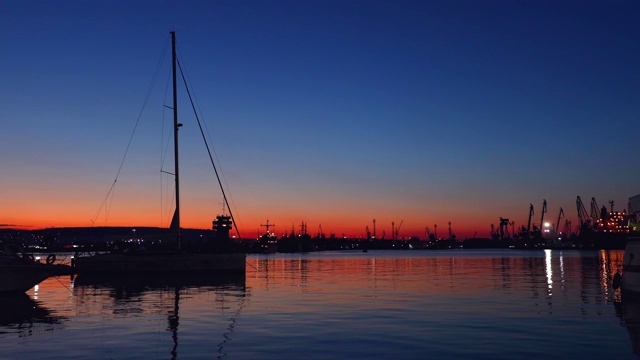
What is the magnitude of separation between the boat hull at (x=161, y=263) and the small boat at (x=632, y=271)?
3856cm

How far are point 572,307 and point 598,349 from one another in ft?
46.9

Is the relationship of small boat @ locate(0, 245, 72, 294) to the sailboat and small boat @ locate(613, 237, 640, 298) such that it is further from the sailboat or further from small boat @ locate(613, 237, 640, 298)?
small boat @ locate(613, 237, 640, 298)

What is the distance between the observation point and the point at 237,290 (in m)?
48.6

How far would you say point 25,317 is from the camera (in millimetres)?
31250

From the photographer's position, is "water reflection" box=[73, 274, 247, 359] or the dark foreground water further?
"water reflection" box=[73, 274, 247, 359]

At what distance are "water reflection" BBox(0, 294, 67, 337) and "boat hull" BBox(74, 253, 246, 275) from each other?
866 inches

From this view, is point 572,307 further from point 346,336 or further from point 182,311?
point 182,311

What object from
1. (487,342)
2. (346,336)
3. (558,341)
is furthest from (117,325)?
(558,341)

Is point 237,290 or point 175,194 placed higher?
point 175,194

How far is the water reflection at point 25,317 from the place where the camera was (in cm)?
2705

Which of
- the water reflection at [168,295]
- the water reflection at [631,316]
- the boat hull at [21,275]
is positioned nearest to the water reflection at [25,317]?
the boat hull at [21,275]

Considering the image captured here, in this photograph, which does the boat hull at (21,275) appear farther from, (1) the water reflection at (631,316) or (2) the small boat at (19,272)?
(1) the water reflection at (631,316)

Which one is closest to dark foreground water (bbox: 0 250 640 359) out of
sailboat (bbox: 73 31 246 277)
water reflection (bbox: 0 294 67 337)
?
water reflection (bbox: 0 294 67 337)

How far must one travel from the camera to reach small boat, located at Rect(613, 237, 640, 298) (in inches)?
1512
